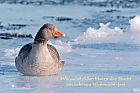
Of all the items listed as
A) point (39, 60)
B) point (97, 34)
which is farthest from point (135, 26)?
point (39, 60)

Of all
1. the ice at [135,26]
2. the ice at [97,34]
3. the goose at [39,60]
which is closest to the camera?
the goose at [39,60]

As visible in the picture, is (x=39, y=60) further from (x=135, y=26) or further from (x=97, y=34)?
(x=135, y=26)

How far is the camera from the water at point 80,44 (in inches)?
316

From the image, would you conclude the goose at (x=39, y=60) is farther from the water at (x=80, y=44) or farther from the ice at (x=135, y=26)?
the ice at (x=135, y=26)

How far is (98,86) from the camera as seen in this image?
7.86 m

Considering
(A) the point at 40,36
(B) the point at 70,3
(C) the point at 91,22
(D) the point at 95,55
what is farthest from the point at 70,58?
(B) the point at 70,3

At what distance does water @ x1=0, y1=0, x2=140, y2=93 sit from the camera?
802cm

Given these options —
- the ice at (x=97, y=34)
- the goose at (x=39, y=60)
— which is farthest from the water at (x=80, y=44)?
the goose at (x=39, y=60)

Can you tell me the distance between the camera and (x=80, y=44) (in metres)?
12.9

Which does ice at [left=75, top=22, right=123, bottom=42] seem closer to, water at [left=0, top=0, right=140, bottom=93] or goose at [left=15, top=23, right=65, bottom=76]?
water at [left=0, top=0, right=140, bottom=93]

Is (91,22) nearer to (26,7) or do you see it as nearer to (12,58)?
(26,7)

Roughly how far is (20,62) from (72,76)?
0.89m

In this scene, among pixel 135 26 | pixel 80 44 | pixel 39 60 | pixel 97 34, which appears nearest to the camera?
pixel 39 60

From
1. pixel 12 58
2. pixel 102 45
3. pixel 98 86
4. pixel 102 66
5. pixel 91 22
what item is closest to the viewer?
pixel 98 86
